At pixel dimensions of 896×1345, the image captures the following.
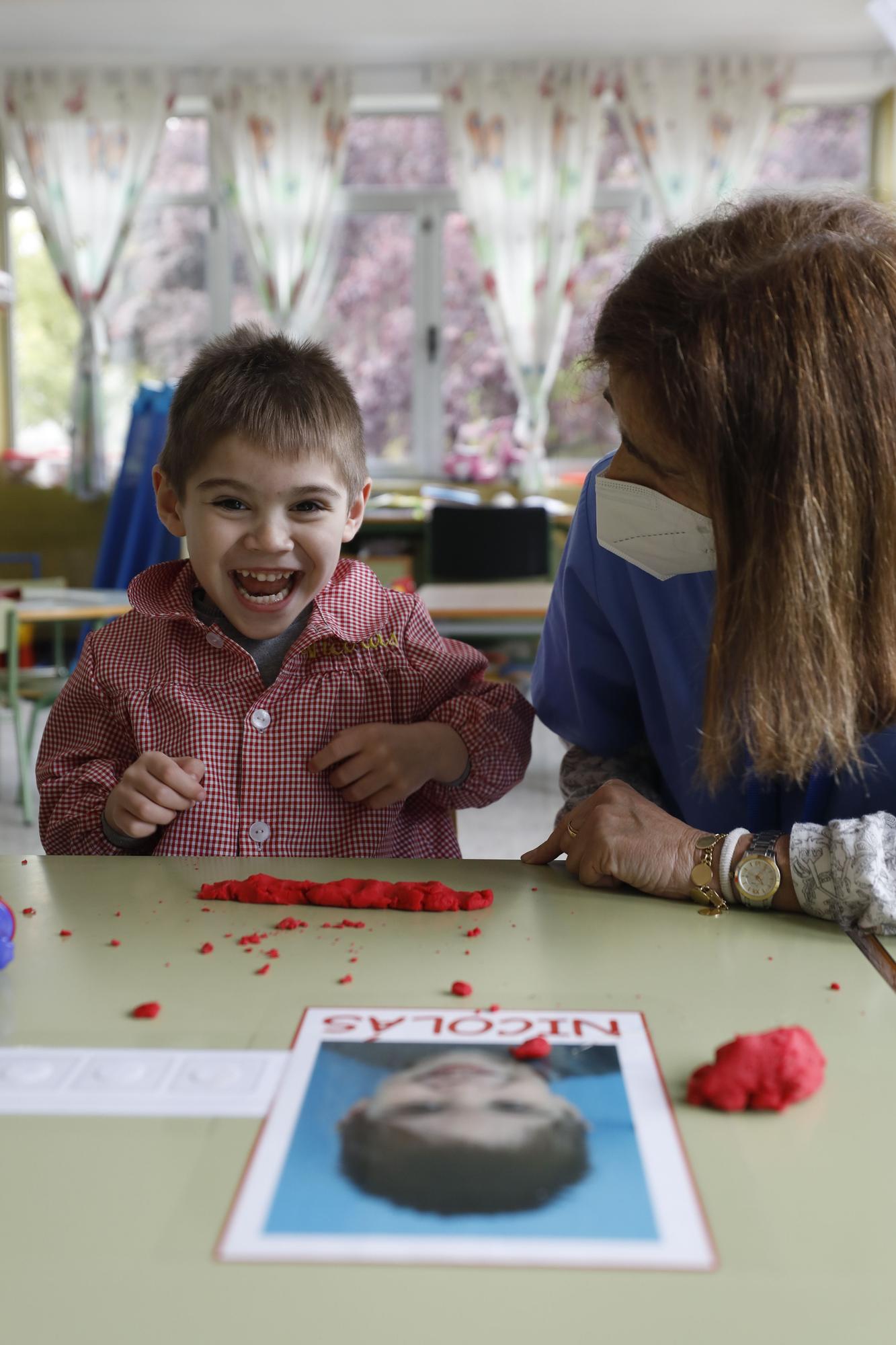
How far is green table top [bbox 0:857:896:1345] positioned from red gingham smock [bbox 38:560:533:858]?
0.93 feet

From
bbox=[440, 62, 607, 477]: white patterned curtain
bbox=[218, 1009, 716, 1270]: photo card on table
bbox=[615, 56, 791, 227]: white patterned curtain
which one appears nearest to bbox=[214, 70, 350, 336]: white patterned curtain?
bbox=[440, 62, 607, 477]: white patterned curtain

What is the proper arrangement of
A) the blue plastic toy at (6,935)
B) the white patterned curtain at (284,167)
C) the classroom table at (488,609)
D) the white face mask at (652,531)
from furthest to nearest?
the white patterned curtain at (284,167)
the classroom table at (488,609)
the white face mask at (652,531)
the blue plastic toy at (6,935)

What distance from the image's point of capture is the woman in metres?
0.89

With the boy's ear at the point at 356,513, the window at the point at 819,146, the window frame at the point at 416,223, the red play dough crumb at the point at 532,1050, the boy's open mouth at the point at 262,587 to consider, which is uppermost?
the window at the point at 819,146

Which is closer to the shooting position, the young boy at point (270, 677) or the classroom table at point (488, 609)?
the young boy at point (270, 677)

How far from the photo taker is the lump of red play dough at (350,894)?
950 millimetres

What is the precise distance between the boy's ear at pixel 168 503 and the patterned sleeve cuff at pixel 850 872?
0.77 metres

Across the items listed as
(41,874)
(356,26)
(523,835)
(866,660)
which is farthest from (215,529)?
(356,26)

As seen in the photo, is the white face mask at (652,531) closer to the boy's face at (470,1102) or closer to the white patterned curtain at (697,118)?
the boy's face at (470,1102)

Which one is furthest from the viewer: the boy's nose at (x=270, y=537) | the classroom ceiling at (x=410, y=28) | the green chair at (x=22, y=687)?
the classroom ceiling at (x=410, y=28)

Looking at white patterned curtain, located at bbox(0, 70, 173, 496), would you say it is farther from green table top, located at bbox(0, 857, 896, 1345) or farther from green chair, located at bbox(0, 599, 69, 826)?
green table top, located at bbox(0, 857, 896, 1345)

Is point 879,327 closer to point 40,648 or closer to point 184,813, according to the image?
point 184,813

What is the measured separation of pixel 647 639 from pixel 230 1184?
32.4 inches

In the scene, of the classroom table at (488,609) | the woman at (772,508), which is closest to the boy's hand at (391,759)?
the woman at (772,508)
